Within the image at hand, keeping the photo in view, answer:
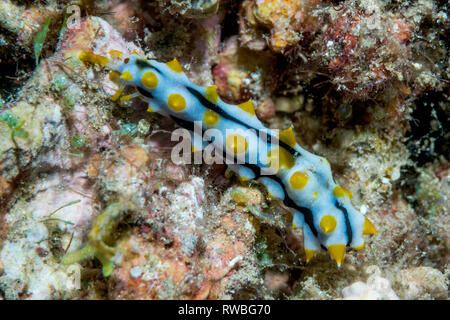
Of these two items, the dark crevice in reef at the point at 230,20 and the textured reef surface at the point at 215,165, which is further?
the dark crevice in reef at the point at 230,20

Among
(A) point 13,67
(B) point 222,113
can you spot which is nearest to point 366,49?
(B) point 222,113

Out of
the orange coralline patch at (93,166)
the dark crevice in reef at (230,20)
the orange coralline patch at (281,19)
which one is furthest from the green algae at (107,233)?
the dark crevice in reef at (230,20)

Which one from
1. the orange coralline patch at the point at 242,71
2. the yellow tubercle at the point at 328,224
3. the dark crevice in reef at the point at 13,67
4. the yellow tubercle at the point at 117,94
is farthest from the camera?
the orange coralline patch at the point at 242,71

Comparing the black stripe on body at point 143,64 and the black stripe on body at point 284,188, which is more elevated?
the black stripe on body at point 143,64

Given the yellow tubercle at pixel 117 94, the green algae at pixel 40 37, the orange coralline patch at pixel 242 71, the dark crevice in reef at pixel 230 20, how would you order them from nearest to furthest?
1. the green algae at pixel 40 37
2. the yellow tubercle at pixel 117 94
3. the dark crevice in reef at pixel 230 20
4. the orange coralline patch at pixel 242 71

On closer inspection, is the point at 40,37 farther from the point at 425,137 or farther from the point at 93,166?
the point at 425,137

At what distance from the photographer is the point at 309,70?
4184 mm

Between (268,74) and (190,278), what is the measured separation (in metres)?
2.94

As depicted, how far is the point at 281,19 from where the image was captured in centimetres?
372

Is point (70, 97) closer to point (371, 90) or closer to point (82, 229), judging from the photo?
point (82, 229)

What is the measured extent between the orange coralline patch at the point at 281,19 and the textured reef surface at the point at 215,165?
0.05 feet

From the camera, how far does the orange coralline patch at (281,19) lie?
12.0 feet

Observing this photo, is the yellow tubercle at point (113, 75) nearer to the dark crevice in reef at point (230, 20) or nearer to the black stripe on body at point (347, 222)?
the dark crevice in reef at point (230, 20)

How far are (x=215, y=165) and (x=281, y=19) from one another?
1945 millimetres
